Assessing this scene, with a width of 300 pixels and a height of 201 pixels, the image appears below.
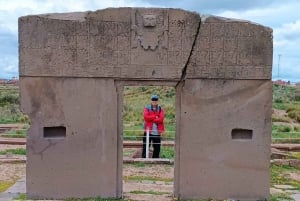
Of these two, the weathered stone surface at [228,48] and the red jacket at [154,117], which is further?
the red jacket at [154,117]

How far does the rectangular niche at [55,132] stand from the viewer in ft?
30.7

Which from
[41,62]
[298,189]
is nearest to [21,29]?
[41,62]

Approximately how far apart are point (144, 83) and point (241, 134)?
6.38 ft

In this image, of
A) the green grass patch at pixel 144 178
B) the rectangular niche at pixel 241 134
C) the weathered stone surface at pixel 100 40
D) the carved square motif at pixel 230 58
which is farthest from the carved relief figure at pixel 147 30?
the green grass patch at pixel 144 178

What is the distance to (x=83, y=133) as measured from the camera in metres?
9.30

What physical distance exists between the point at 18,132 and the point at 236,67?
42.3 ft

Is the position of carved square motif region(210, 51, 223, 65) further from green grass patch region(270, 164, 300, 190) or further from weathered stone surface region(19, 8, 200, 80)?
green grass patch region(270, 164, 300, 190)

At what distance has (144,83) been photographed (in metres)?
9.37

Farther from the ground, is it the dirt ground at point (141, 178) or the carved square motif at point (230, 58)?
the carved square motif at point (230, 58)

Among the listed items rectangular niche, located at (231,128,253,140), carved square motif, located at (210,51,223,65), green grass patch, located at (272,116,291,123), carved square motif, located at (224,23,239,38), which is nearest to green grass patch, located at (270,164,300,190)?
rectangular niche, located at (231,128,253,140)

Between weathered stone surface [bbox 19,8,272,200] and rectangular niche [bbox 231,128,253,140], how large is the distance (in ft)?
0.06

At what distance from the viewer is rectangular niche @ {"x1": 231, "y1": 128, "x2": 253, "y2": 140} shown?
30.9ft

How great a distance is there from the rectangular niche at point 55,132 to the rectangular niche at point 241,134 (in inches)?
118

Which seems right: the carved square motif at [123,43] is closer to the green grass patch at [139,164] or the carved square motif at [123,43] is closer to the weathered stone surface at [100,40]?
the weathered stone surface at [100,40]
